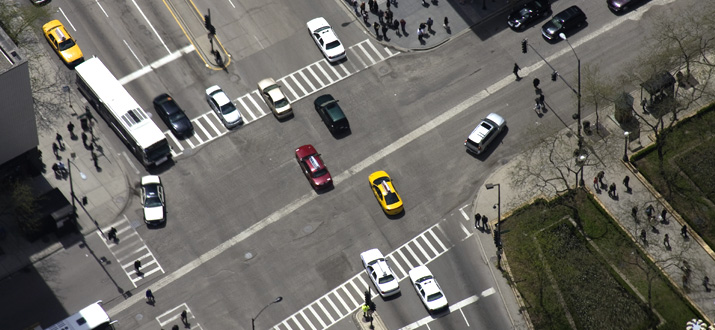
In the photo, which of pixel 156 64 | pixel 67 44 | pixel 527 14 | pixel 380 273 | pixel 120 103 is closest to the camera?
pixel 380 273

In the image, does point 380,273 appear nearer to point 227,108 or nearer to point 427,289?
point 427,289

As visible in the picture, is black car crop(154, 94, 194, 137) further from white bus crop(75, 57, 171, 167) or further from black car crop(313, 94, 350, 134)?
black car crop(313, 94, 350, 134)

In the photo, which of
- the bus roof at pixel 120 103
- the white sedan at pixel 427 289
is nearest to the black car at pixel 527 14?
the white sedan at pixel 427 289

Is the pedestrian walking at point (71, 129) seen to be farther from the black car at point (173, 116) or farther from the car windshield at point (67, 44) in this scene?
the car windshield at point (67, 44)

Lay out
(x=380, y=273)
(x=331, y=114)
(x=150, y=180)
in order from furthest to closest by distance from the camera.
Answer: (x=331, y=114) < (x=150, y=180) < (x=380, y=273)

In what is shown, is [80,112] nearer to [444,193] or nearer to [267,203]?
[267,203]

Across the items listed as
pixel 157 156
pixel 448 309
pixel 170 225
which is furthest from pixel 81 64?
pixel 448 309

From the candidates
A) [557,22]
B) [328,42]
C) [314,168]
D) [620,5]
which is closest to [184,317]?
[314,168]
